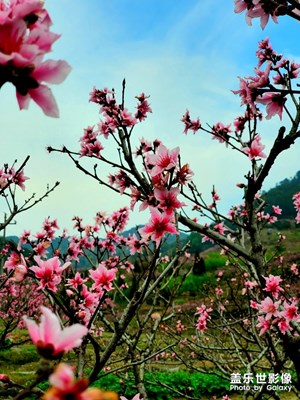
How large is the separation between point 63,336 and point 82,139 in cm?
356

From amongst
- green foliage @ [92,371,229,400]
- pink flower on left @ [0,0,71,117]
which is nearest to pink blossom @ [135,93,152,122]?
pink flower on left @ [0,0,71,117]

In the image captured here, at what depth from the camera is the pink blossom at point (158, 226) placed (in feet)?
6.11

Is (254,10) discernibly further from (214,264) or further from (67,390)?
(214,264)

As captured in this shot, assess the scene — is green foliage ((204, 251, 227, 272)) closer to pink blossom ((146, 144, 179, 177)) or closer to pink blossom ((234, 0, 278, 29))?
pink blossom ((234, 0, 278, 29))

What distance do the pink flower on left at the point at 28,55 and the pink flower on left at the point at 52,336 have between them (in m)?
0.50

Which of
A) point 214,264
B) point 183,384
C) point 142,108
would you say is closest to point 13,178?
point 142,108

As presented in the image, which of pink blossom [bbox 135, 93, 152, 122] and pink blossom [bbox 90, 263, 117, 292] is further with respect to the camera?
pink blossom [bbox 135, 93, 152, 122]

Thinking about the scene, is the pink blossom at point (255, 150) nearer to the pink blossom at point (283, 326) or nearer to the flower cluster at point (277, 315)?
the flower cluster at point (277, 315)

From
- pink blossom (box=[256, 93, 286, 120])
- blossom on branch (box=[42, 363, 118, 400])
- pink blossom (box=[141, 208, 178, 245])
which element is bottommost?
blossom on branch (box=[42, 363, 118, 400])

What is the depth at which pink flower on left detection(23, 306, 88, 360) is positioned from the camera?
73 cm

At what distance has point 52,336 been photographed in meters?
0.75

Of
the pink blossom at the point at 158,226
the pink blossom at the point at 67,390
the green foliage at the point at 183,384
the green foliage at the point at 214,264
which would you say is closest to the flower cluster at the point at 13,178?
the pink blossom at the point at 158,226

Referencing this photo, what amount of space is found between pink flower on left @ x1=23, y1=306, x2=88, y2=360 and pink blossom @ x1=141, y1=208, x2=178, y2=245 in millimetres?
1110

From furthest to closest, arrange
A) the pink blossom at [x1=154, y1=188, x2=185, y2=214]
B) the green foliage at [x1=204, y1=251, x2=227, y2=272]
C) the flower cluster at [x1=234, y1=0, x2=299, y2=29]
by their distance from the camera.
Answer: the green foliage at [x1=204, y1=251, x2=227, y2=272] < the flower cluster at [x1=234, y1=0, x2=299, y2=29] < the pink blossom at [x1=154, y1=188, x2=185, y2=214]
